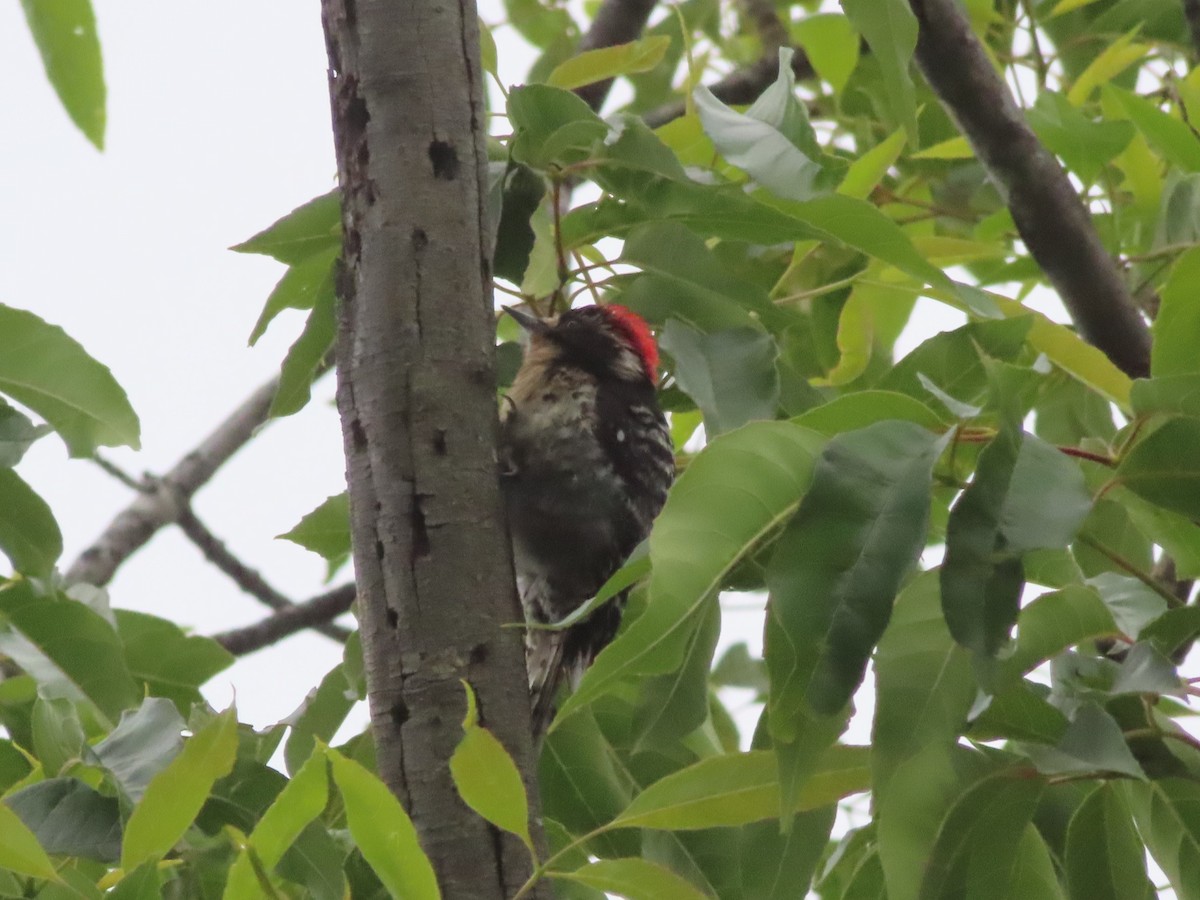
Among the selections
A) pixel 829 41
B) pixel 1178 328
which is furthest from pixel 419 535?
pixel 829 41

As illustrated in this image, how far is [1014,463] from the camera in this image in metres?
1.50

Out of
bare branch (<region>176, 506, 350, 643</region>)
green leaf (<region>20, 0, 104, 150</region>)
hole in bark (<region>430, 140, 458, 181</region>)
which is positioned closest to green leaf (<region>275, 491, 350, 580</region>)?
hole in bark (<region>430, 140, 458, 181</region>)

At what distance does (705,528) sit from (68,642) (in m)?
1.27

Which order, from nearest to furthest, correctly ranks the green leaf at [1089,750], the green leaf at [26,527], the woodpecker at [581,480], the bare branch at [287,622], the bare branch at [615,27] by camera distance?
the green leaf at [1089,750]
the green leaf at [26,527]
the woodpecker at [581,480]
the bare branch at [615,27]
the bare branch at [287,622]

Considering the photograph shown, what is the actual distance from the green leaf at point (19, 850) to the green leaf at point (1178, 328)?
1459 mm

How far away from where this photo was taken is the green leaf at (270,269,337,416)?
227cm

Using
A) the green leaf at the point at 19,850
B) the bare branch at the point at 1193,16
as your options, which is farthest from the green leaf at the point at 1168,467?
the bare branch at the point at 1193,16

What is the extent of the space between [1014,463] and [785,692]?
34cm

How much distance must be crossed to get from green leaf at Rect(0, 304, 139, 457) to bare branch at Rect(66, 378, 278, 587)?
237cm

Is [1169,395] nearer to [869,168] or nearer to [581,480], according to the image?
[869,168]

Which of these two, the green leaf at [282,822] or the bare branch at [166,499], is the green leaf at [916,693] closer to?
the green leaf at [282,822]

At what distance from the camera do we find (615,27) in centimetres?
447

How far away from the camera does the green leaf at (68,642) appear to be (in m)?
2.28

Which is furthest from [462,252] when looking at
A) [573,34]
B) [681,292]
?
[573,34]
